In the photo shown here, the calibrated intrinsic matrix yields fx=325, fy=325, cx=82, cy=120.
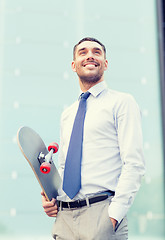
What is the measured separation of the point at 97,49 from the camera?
4.83ft

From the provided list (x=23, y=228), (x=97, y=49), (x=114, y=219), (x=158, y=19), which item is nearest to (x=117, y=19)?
(x=158, y=19)

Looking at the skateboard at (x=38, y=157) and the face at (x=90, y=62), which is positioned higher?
the face at (x=90, y=62)

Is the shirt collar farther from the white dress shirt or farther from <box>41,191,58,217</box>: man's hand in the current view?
<box>41,191,58,217</box>: man's hand

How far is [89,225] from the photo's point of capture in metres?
1.18

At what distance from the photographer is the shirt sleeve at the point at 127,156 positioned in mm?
1176

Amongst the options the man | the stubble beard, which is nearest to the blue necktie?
the man

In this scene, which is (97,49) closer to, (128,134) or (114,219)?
(128,134)

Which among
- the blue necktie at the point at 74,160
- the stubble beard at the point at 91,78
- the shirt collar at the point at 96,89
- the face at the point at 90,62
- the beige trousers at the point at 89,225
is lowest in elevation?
the beige trousers at the point at 89,225

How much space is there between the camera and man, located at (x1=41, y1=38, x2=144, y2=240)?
118 cm

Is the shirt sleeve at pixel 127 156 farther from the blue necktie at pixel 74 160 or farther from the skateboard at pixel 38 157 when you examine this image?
the skateboard at pixel 38 157

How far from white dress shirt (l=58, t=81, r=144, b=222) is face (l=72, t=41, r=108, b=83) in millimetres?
122

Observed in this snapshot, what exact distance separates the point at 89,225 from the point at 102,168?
0.72ft

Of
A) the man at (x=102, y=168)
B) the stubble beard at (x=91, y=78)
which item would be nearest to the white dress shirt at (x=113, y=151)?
the man at (x=102, y=168)

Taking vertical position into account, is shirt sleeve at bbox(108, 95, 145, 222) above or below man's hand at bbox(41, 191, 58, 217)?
above
